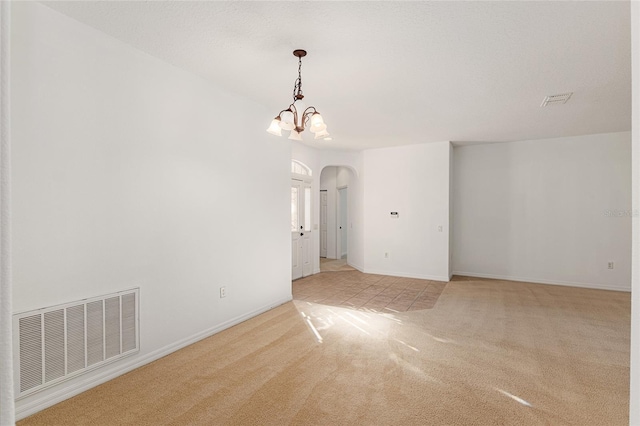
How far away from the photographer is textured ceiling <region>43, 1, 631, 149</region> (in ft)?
7.78

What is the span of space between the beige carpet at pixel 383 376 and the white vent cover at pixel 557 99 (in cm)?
279

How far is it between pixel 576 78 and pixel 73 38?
4.64 m

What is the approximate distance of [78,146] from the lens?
252 cm

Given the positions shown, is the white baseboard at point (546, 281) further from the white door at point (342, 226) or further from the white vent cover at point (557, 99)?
the white vent cover at point (557, 99)

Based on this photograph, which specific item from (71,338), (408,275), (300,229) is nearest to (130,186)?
(71,338)

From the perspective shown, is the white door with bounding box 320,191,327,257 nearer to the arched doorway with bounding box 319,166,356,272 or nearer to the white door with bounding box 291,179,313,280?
the arched doorway with bounding box 319,166,356,272

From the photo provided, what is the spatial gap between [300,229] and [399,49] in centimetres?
461

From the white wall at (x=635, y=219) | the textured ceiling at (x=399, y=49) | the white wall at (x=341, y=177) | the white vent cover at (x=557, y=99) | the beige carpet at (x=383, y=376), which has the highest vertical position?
the textured ceiling at (x=399, y=49)

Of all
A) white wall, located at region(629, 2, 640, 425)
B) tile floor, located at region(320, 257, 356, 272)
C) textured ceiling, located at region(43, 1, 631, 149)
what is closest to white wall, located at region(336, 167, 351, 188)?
tile floor, located at region(320, 257, 356, 272)

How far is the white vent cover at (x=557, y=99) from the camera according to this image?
3979 mm

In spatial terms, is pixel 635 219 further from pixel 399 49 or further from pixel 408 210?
pixel 408 210

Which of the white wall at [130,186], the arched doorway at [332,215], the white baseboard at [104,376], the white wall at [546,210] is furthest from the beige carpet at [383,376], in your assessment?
the arched doorway at [332,215]

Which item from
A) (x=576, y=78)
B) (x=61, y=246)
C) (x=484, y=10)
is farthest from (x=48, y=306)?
(x=576, y=78)

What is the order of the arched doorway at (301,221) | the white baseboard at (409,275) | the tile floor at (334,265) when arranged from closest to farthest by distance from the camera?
the white baseboard at (409,275) < the arched doorway at (301,221) < the tile floor at (334,265)
